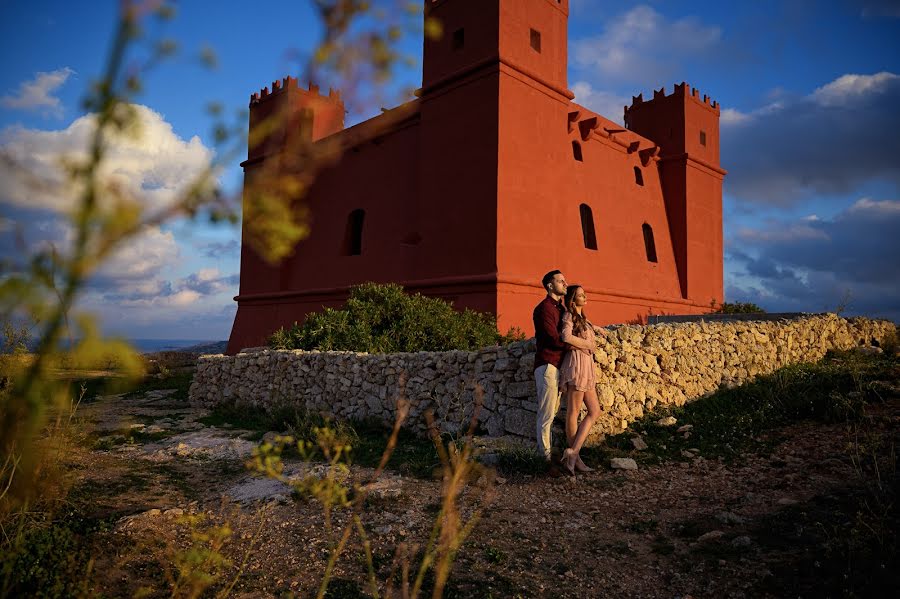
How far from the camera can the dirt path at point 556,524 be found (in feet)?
12.4

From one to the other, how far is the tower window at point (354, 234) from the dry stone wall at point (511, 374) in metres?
5.28

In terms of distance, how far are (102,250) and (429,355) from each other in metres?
7.32

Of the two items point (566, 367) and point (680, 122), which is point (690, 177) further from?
point (566, 367)

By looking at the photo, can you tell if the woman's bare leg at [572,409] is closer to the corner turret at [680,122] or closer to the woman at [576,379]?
the woman at [576,379]

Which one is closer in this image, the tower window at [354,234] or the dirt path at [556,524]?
the dirt path at [556,524]

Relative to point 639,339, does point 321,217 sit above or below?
above

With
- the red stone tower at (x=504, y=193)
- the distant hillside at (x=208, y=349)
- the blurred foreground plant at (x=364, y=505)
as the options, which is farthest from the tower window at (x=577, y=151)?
the distant hillside at (x=208, y=349)

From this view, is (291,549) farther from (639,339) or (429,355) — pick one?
(639,339)

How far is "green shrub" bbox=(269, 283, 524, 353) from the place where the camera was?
423 inches

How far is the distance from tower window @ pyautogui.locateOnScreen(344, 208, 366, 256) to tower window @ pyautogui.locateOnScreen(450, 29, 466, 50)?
17.9 feet

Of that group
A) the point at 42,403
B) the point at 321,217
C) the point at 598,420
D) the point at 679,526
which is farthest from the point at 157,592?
the point at 321,217

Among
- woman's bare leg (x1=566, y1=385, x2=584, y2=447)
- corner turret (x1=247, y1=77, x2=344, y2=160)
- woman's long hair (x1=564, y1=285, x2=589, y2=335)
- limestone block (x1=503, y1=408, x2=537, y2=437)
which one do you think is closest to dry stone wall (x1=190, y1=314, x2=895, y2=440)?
limestone block (x1=503, y1=408, x2=537, y2=437)

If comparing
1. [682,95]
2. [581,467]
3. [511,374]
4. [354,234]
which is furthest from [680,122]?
[581,467]

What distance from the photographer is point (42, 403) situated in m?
1.38
